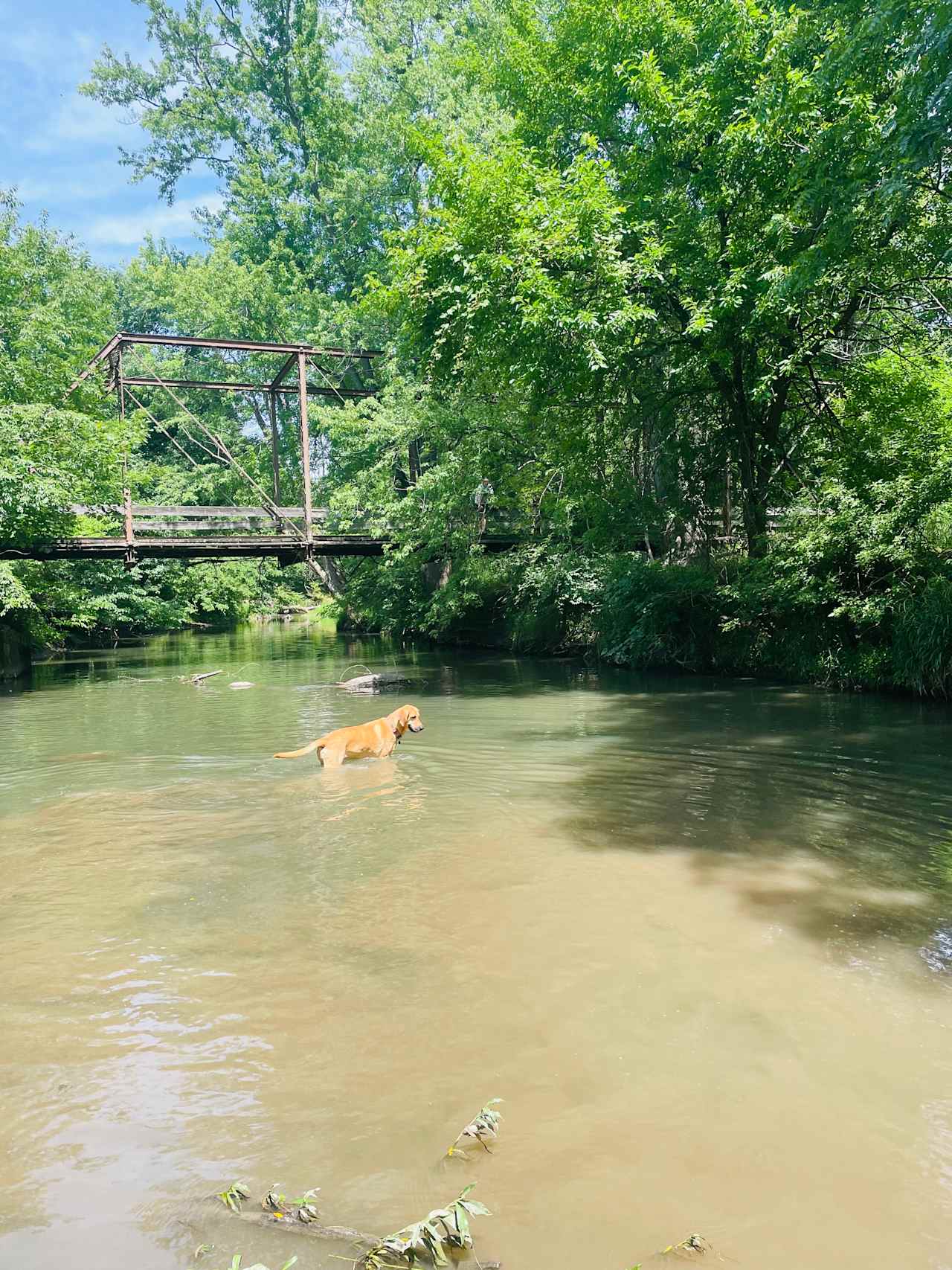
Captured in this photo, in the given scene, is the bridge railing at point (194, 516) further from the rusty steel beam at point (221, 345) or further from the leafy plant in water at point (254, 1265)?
the leafy plant in water at point (254, 1265)

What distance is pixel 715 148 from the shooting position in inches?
551

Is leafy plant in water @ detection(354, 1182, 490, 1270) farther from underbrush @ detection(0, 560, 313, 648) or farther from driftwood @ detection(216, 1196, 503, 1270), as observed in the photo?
underbrush @ detection(0, 560, 313, 648)

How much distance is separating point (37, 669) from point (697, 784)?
21.2 meters

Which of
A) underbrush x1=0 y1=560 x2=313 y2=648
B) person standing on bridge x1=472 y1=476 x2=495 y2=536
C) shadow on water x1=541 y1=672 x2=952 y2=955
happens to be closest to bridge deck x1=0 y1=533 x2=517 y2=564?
person standing on bridge x1=472 y1=476 x2=495 y2=536

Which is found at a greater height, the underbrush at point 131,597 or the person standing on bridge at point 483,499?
the person standing on bridge at point 483,499

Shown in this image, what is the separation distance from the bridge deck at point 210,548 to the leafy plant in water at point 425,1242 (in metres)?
21.6

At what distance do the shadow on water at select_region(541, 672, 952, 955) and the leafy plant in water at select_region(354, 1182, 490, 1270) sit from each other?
2658 millimetres

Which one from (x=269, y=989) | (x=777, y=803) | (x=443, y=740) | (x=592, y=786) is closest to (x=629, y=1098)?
(x=269, y=989)

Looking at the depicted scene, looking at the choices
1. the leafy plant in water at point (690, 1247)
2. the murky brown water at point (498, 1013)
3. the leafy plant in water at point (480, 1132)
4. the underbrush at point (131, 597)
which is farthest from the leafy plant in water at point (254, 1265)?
the underbrush at point (131, 597)

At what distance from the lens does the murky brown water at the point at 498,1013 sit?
2.43 meters

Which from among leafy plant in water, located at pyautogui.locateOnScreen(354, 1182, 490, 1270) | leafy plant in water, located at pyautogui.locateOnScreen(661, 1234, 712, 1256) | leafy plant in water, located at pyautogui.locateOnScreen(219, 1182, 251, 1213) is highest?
leafy plant in water, located at pyautogui.locateOnScreen(354, 1182, 490, 1270)

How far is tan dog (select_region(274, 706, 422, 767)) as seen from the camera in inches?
354

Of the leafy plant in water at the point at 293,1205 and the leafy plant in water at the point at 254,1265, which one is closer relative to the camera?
the leafy plant in water at the point at 254,1265

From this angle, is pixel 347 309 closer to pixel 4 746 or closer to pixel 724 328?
pixel 724 328
